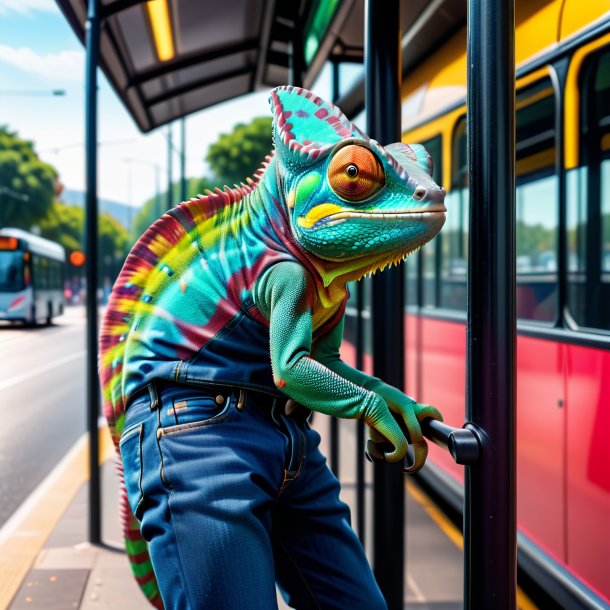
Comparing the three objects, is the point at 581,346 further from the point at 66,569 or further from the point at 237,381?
the point at 66,569

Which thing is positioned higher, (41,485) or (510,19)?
(510,19)

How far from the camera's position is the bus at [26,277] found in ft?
56.1

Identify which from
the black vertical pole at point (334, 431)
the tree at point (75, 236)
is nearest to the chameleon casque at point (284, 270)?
the black vertical pole at point (334, 431)

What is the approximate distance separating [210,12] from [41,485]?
3548 mm

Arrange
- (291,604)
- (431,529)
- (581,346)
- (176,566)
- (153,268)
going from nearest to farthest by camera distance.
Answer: (176,566) → (153,268) → (291,604) → (581,346) → (431,529)

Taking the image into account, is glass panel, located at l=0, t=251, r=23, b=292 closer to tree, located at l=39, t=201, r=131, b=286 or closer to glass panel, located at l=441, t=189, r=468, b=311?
glass panel, located at l=441, t=189, r=468, b=311

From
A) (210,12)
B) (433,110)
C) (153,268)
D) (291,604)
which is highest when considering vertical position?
(210,12)

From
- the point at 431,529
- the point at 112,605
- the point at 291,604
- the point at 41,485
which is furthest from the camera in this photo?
the point at 41,485

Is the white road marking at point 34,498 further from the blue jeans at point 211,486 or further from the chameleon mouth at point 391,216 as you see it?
the chameleon mouth at point 391,216

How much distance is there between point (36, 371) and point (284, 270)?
46.4ft

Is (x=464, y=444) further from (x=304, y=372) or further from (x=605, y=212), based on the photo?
(x=605, y=212)

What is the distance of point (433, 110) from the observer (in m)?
5.38

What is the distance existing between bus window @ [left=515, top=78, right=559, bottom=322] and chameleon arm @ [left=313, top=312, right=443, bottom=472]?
85.4 inches

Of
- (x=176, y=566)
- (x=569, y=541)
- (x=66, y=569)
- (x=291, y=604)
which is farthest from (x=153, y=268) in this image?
(x=66, y=569)
